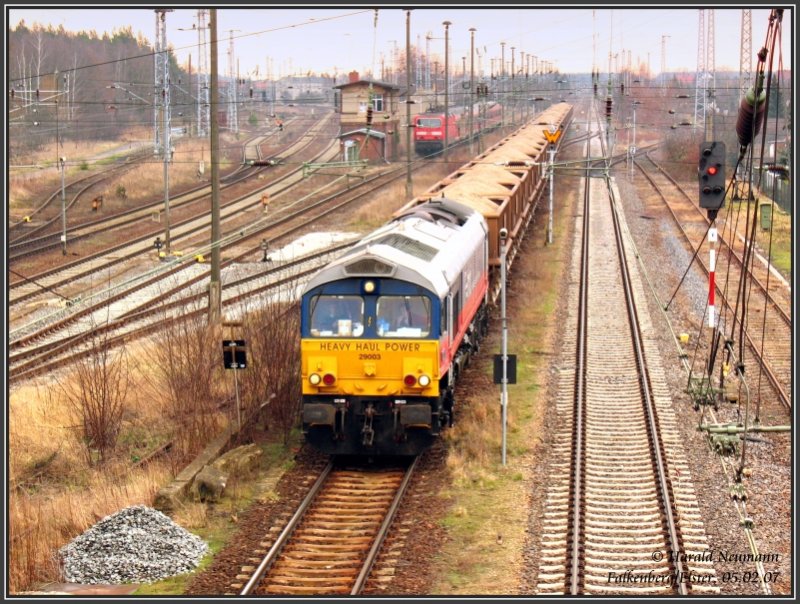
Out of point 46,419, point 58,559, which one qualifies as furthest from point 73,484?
point 58,559

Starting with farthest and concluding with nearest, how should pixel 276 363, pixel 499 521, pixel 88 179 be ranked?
pixel 88 179, pixel 276 363, pixel 499 521

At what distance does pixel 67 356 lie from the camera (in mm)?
21875

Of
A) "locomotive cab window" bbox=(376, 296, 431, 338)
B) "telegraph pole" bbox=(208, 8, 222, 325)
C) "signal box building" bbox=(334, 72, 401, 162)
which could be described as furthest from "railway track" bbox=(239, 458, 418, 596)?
"signal box building" bbox=(334, 72, 401, 162)

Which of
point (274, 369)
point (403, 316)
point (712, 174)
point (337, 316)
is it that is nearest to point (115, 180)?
point (274, 369)

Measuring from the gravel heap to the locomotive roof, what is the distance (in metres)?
4.03

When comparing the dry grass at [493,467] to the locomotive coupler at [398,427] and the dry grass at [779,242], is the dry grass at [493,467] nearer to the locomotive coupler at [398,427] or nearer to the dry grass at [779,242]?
the locomotive coupler at [398,427]

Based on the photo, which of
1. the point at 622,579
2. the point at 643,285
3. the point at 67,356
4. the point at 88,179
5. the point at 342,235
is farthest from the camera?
the point at 88,179

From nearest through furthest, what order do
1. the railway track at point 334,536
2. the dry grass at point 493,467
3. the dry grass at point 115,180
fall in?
the railway track at point 334,536
the dry grass at point 493,467
the dry grass at point 115,180

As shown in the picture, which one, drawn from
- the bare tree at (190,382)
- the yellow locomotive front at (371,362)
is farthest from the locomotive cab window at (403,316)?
the bare tree at (190,382)

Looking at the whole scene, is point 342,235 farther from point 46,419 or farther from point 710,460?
point 710,460

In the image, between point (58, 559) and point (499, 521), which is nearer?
point (58, 559)

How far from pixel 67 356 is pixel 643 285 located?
14965mm

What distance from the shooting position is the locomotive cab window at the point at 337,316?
15016 millimetres

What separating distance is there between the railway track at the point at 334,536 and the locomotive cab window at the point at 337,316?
1.91 metres
